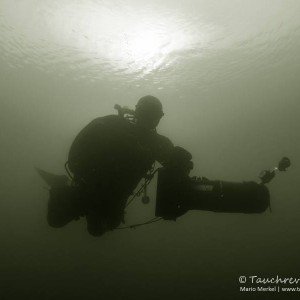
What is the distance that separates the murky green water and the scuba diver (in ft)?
39.3

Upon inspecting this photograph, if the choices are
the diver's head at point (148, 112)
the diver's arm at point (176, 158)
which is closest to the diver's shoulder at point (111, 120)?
the diver's head at point (148, 112)

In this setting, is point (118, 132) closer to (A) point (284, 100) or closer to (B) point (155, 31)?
(B) point (155, 31)

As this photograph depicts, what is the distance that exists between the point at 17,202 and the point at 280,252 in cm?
3298

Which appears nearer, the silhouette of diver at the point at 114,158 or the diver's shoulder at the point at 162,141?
the silhouette of diver at the point at 114,158

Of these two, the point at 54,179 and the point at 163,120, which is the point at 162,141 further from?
the point at 163,120

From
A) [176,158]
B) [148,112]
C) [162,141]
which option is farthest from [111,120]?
[176,158]

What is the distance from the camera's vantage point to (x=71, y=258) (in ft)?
111

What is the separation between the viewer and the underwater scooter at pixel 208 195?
3.59 meters

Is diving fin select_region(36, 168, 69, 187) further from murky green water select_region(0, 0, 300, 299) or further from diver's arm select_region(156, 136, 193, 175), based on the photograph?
murky green water select_region(0, 0, 300, 299)

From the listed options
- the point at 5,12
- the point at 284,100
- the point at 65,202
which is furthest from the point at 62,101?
the point at 65,202

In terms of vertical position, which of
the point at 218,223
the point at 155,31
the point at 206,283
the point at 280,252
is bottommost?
the point at 206,283

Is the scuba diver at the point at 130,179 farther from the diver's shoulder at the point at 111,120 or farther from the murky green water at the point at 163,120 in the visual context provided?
the murky green water at the point at 163,120

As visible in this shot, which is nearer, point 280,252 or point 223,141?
point 280,252

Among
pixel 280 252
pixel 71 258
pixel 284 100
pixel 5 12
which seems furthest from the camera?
pixel 280 252
